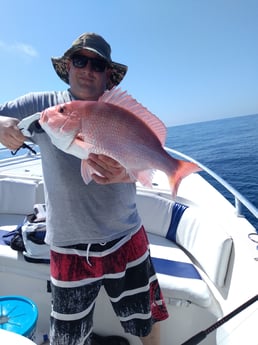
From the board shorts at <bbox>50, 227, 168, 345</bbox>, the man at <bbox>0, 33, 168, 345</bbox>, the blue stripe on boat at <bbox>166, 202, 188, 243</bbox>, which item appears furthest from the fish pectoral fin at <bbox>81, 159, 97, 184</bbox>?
the blue stripe on boat at <bbox>166, 202, 188, 243</bbox>

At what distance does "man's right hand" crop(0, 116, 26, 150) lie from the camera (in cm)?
117

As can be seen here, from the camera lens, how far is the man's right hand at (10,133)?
1.17 meters

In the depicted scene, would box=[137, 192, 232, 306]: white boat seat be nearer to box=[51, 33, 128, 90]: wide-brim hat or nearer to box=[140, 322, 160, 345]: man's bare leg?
box=[140, 322, 160, 345]: man's bare leg

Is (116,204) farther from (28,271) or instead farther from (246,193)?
(246,193)

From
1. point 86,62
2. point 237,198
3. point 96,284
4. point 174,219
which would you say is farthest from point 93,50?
point 174,219

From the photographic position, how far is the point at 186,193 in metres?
3.32

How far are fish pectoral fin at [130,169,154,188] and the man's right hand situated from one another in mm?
557

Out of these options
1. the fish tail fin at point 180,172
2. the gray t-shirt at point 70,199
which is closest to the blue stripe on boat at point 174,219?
the gray t-shirt at point 70,199

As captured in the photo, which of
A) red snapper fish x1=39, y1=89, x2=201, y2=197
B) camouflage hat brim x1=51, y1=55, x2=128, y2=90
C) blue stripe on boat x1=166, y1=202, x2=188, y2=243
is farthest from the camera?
blue stripe on boat x1=166, y1=202, x2=188, y2=243

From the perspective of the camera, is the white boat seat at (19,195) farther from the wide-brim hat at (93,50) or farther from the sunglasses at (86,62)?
the sunglasses at (86,62)

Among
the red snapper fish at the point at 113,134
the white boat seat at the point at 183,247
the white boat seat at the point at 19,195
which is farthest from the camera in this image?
the white boat seat at the point at 19,195

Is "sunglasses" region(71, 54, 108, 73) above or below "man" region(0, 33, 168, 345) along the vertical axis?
above

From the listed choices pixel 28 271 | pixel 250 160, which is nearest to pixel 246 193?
pixel 250 160

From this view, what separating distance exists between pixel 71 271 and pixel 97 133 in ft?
2.56
